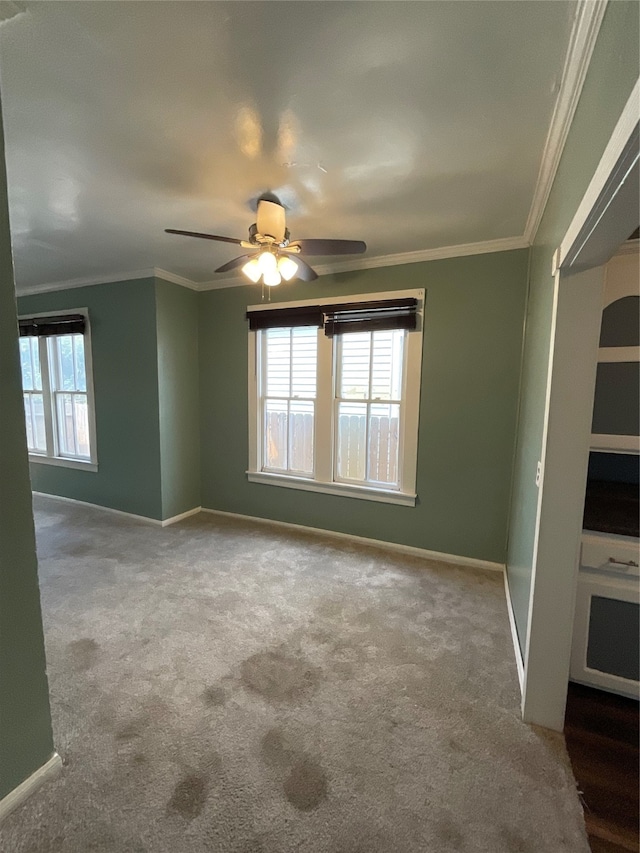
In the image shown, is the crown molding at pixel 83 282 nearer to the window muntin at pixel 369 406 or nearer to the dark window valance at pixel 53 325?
the dark window valance at pixel 53 325

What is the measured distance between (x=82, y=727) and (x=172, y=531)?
7.21 feet

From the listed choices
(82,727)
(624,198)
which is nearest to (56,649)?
(82,727)

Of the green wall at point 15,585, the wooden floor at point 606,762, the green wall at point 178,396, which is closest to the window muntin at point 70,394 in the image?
the green wall at point 178,396

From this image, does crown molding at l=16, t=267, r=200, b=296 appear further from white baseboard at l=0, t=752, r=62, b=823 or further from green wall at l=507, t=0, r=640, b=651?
white baseboard at l=0, t=752, r=62, b=823

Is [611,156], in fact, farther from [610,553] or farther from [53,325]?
[53,325]

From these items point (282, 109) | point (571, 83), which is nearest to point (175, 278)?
point (282, 109)

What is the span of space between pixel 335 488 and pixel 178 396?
6.14 feet

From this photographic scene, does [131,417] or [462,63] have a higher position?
[462,63]

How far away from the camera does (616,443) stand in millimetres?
1908

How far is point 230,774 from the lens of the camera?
4.73 ft

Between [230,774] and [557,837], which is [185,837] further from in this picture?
[557,837]

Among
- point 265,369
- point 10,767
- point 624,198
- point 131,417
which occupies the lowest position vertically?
point 10,767

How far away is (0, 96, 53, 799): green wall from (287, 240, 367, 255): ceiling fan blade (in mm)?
1363

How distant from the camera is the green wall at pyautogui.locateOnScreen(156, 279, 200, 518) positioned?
379cm
